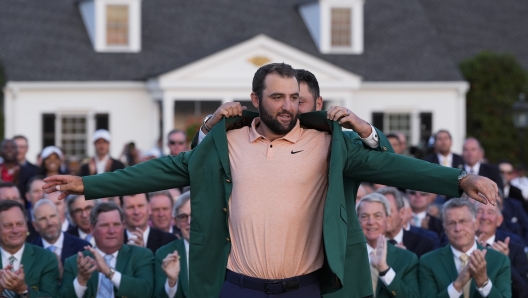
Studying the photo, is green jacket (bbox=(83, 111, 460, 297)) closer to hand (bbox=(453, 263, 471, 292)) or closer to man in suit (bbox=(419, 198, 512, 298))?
hand (bbox=(453, 263, 471, 292))

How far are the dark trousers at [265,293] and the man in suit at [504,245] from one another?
3335mm

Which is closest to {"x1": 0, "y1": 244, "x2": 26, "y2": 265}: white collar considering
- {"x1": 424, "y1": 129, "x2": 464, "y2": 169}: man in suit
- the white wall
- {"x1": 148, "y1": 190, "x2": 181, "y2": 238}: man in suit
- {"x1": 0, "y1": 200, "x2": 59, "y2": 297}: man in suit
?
{"x1": 0, "y1": 200, "x2": 59, "y2": 297}: man in suit

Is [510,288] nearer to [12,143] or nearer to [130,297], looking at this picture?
[130,297]

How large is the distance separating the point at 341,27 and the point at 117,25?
6.26 m

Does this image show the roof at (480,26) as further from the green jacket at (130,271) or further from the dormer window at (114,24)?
the green jacket at (130,271)

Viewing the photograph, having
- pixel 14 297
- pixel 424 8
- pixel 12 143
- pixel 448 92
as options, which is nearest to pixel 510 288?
pixel 14 297

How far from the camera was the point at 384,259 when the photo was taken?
26.0 ft

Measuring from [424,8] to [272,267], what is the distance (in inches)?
1195

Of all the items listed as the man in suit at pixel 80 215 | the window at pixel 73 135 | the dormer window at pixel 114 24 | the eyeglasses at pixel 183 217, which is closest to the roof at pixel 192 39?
the dormer window at pixel 114 24

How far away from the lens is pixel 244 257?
5539 millimetres

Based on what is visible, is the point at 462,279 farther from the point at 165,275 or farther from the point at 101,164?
the point at 101,164

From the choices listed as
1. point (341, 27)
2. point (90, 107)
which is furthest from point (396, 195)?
point (341, 27)

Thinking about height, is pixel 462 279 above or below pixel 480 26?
below

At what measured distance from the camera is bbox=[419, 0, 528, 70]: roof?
33688 millimetres
